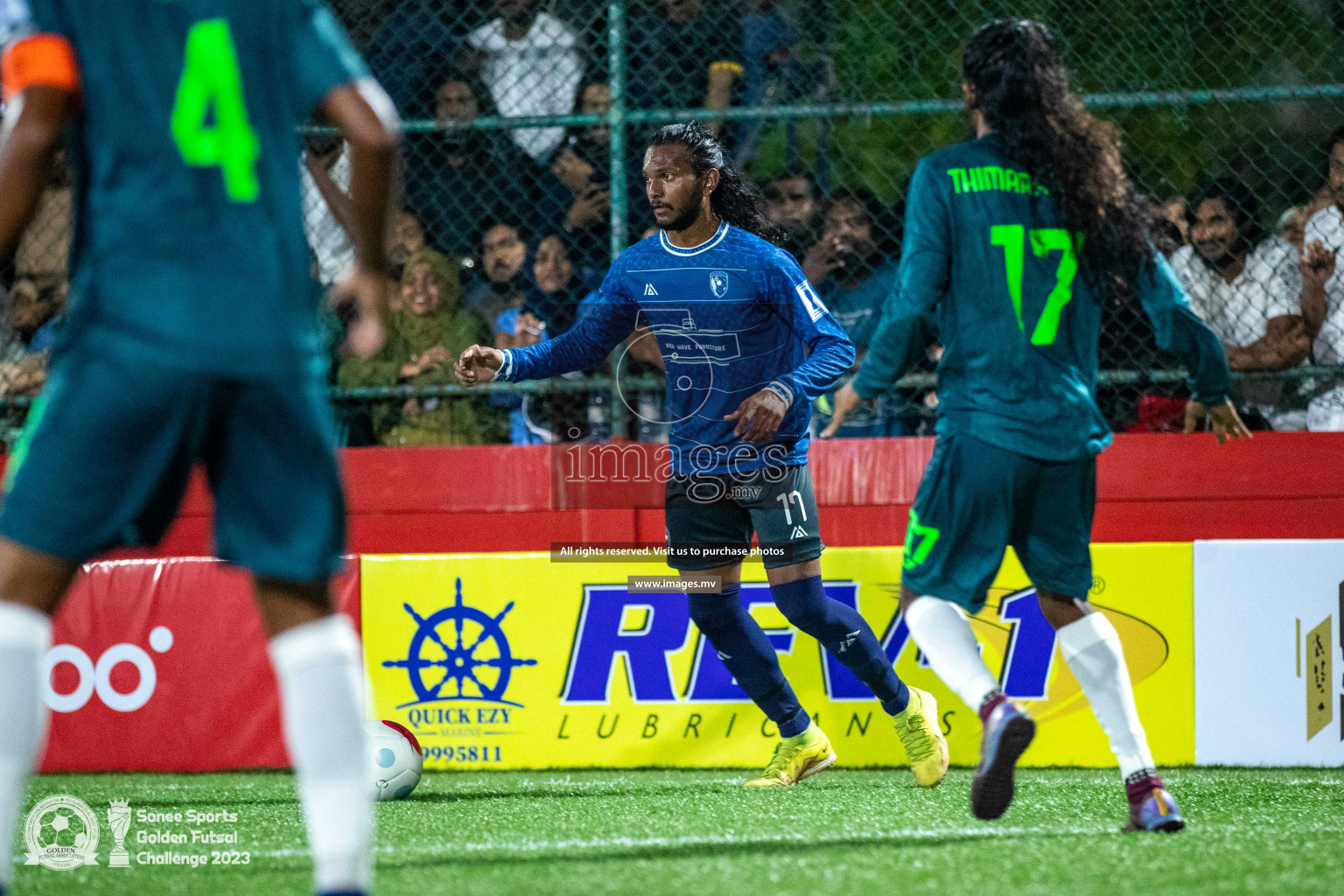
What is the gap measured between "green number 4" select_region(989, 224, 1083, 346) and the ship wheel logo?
9.58 ft

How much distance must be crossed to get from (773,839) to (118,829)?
6.49 ft

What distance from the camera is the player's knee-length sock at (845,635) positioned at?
16.5 feet

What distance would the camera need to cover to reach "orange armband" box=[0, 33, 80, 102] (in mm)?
2369

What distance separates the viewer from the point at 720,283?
5176 mm

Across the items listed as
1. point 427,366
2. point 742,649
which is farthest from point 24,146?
point 427,366

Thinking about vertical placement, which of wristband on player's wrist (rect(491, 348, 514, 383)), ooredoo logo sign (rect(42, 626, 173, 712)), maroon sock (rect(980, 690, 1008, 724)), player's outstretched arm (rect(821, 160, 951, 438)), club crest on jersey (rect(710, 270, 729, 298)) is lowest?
ooredoo logo sign (rect(42, 626, 173, 712))

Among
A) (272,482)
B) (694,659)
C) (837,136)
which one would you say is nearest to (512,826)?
(694,659)

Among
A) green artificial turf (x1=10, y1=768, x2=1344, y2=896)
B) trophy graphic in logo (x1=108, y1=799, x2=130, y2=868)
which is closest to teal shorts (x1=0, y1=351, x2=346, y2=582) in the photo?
green artificial turf (x1=10, y1=768, x2=1344, y2=896)

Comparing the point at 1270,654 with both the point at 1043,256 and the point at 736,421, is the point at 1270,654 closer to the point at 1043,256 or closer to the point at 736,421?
the point at 736,421

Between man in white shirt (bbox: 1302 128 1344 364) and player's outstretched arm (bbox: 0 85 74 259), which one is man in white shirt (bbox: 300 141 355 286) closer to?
man in white shirt (bbox: 1302 128 1344 364)

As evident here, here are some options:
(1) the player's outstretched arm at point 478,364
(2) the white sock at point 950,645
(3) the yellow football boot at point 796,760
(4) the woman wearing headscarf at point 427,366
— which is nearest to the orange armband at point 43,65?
(1) the player's outstretched arm at point 478,364

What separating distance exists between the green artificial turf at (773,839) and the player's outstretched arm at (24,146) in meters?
1.61

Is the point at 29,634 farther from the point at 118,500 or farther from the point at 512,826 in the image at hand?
the point at 512,826

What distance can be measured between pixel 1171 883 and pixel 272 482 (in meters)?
2.04
